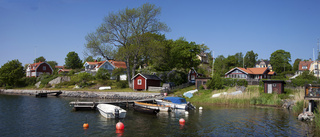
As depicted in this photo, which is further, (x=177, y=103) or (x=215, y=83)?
(x=215, y=83)

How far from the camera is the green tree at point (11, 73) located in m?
80.4

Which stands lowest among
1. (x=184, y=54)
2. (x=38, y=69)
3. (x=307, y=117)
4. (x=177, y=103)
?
(x=307, y=117)

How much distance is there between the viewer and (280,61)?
105 meters

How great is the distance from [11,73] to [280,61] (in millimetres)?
108242

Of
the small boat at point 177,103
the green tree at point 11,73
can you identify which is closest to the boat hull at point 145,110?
the small boat at point 177,103

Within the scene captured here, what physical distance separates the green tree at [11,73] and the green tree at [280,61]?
104 metres

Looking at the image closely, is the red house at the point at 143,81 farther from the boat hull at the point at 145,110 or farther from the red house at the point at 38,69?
the red house at the point at 38,69

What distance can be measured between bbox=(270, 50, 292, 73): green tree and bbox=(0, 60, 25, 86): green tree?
104 metres

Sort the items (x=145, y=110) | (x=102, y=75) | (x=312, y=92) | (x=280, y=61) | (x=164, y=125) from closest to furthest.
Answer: (x=164, y=125), (x=312, y=92), (x=145, y=110), (x=102, y=75), (x=280, y=61)

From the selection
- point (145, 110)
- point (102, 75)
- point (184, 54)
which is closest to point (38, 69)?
point (102, 75)

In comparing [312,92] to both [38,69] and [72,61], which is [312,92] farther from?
[72,61]

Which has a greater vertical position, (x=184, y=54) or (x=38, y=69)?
(x=184, y=54)

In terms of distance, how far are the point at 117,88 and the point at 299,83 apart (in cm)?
4329

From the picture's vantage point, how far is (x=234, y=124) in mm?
25562
